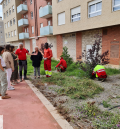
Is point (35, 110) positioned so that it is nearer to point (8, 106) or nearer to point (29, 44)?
point (8, 106)

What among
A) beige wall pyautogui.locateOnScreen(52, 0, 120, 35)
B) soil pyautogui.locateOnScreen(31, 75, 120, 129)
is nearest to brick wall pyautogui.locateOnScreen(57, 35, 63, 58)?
beige wall pyautogui.locateOnScreen(52, 0, 120, 35)

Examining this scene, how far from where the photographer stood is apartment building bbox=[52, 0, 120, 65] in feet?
35.0

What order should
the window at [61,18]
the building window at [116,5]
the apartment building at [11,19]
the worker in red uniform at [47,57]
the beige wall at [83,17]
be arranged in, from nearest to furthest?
the worker in red uniform at [47,57] → the building window at [116,5] → the beige wall at [83,17] → the window at [61,18] → the apartment building at [11,19]

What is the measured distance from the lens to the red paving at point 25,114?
9.81 feet

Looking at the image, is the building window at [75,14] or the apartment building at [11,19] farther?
the apartment building at [11,19]

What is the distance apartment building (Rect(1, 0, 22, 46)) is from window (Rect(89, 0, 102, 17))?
20.7m

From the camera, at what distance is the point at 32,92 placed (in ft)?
17.1

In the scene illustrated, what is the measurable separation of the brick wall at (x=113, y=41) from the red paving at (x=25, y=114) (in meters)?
8.46

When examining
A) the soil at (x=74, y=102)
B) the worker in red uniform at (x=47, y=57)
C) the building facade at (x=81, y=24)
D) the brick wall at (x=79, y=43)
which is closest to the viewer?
the soil at (x=74, y=102)

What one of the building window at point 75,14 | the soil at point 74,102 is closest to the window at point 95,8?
the building window at point 75,14

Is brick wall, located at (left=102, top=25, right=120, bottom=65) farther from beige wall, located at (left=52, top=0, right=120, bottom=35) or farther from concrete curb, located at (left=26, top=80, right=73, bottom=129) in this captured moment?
concrete curb, located at (left=26, top=80, right=73, bottom=129)

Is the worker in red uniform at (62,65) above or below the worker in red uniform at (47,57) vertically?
below

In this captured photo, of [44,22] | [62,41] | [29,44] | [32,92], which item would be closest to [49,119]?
[32,92]

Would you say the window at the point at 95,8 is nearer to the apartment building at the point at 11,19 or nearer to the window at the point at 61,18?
the window at the point at 61,18
